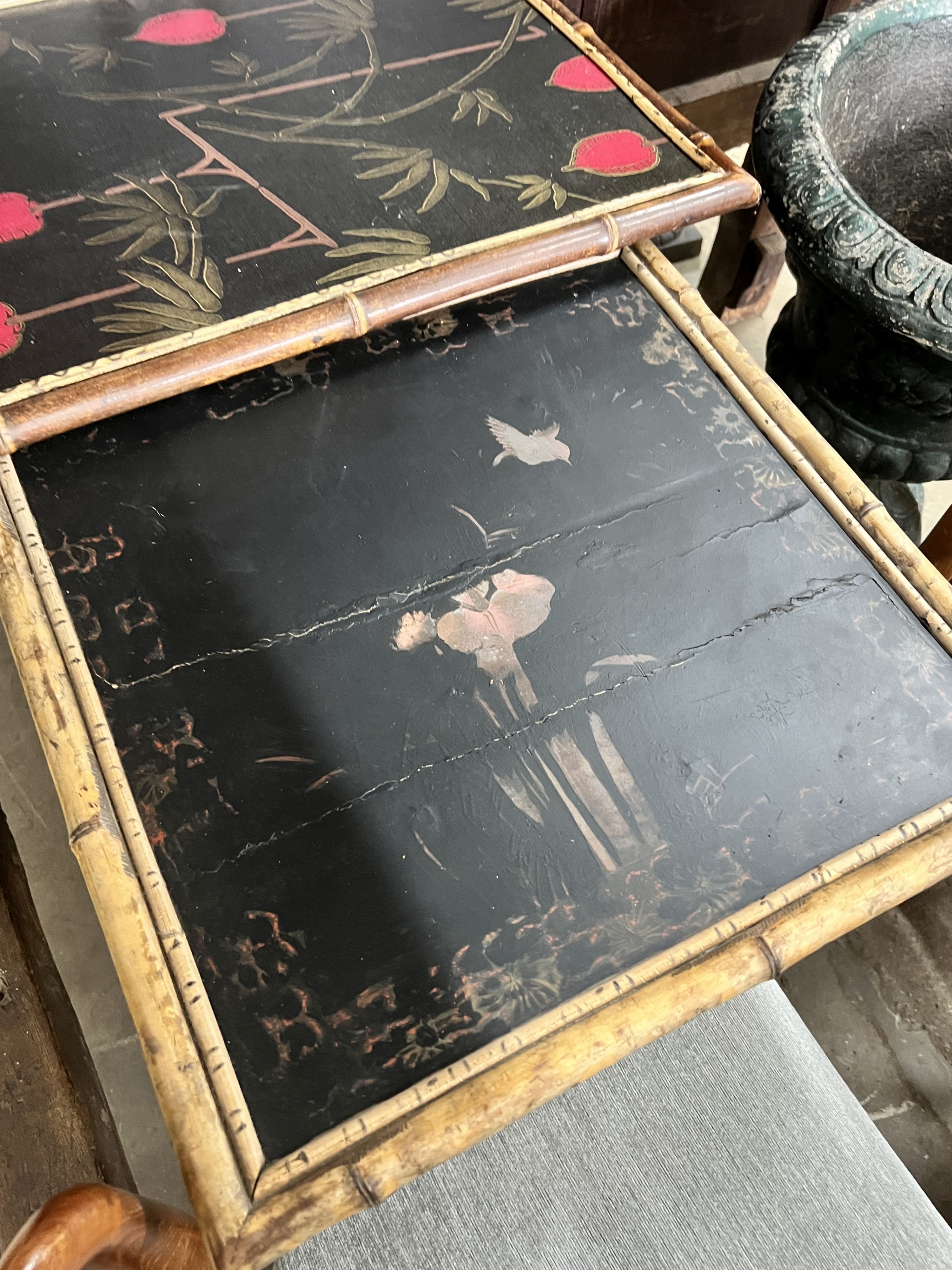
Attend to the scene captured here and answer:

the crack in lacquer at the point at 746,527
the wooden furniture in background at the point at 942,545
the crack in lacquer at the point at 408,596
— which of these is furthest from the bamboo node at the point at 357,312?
the wooden furniture in background at the point at 942,545

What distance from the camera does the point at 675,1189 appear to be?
0.73m

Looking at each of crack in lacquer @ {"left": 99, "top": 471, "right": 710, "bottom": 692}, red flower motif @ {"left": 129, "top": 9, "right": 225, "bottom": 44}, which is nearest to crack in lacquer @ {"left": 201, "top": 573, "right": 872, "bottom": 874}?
crack in lacquer @ {"left": 99, "top": 471, "right": 710, "bottom": 692}

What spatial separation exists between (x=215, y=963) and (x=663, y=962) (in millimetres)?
312

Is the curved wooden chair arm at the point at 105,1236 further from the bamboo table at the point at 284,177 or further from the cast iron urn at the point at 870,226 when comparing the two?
the cast iron urn at the point at 870,226

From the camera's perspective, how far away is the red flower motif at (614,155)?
3.13ft

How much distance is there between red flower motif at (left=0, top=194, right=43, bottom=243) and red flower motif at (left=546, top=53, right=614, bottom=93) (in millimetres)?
571

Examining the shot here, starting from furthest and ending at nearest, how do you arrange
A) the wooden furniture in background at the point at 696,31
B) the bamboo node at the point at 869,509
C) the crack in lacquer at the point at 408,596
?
1. the wooden furniture in background at the point at 696,31
2. the bamboo node at the point at 869,509
3. the crack in lacquer at the point at 408,596

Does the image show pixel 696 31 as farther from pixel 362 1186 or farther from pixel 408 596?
pixel 362 1186

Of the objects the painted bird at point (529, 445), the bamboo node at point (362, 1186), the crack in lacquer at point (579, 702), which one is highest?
the painted bird at point (529, 445)

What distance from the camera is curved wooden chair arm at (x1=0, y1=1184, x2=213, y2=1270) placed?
1.65ft

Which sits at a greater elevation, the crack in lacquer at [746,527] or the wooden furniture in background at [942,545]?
the crack in lacquer at [746,527]

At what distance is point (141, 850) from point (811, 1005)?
3.19 feet

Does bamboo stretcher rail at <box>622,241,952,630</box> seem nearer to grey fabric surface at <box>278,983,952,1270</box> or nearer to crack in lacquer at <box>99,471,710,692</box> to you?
crack in lacquer at <box>99,471,710,692</box>

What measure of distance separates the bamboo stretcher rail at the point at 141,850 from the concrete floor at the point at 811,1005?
49cm
